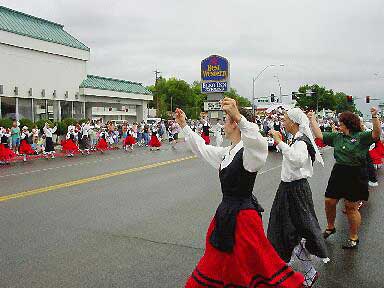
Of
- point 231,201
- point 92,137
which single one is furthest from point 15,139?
point 231,201

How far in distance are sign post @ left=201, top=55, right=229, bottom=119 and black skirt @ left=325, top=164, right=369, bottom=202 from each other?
111 ft

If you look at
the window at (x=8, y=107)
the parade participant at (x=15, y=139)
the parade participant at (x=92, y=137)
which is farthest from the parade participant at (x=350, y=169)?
the window at (x=8, y=107)

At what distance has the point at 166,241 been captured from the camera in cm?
669

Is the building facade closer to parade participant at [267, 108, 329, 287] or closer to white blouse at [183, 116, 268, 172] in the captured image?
parade participant at [267, 108, 329, 287]

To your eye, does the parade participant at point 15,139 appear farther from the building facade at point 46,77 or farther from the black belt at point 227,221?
the black belt at point 227,221

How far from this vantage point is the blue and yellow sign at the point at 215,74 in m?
41.0

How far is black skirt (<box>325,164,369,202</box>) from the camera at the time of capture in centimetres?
630

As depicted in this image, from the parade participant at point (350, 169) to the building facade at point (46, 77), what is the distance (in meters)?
31.8

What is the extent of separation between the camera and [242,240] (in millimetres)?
3645

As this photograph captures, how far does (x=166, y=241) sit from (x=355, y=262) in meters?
2.56

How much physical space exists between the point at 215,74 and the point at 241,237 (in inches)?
1548

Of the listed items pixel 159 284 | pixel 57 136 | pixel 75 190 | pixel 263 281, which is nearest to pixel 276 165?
pixel 75 190

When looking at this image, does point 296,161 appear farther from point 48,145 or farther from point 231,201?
point 48,145

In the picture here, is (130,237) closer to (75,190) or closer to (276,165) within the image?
(75,190)
